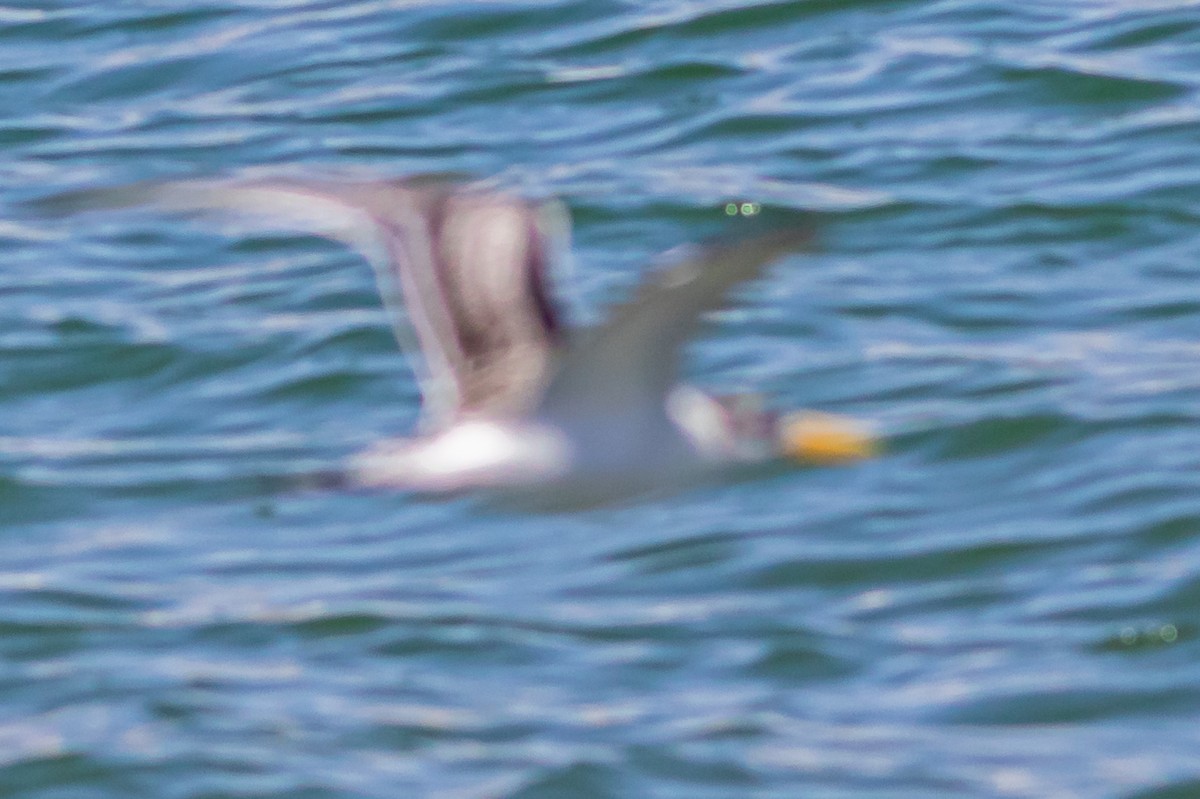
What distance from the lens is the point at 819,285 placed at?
9.23m

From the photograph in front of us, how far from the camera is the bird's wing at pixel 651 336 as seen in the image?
5855mm

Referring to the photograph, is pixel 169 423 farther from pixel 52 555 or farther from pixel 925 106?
pixel 925 106

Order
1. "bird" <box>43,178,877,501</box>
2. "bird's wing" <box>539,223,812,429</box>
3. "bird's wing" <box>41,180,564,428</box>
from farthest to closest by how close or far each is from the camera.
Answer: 1. "bird's wing" <box>41,180,564,428</box>
2. "bird" <box>43,178,877,501</box>
3. "bird's wing" <box>539,223,812,429</box>

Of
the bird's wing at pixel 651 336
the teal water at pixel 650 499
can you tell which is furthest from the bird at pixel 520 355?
the teal water at pixel 650 499

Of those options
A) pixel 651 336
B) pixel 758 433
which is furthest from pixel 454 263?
pixel 758 433

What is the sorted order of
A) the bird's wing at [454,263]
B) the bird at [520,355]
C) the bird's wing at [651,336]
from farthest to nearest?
the bird's wing at [454,263], the bird at [520,355], the bird's wing at [651,336]

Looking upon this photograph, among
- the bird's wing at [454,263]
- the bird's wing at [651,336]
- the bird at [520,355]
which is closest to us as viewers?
the bird's wing at [651,336]

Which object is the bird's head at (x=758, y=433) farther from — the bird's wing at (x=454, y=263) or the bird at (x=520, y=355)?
the bird's wing at (x=454, y=263)

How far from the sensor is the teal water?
6.43 m

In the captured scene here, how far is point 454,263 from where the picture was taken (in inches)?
269

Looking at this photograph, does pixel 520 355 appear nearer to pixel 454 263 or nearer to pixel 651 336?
pixel 454 263

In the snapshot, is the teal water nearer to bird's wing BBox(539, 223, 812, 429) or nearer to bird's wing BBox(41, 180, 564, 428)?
bird's wing BBox(41, 180, 564, 428)

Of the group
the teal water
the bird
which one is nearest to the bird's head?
the bird

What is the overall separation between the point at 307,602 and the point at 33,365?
85.1 inches
